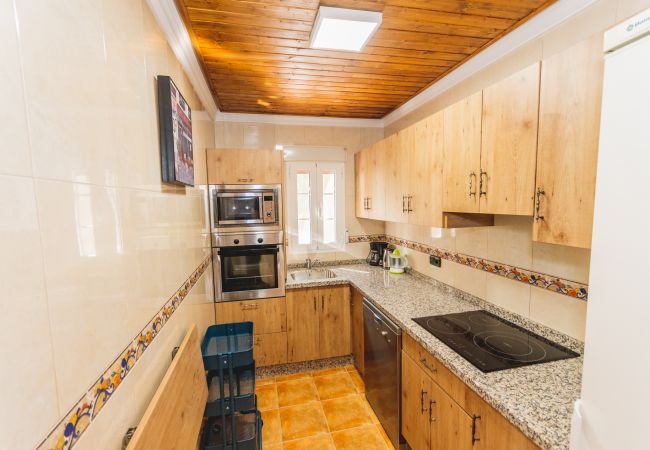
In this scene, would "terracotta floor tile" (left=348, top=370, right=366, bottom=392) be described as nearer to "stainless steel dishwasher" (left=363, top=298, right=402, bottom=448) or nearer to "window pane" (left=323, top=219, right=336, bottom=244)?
"stainless steel dishwasher" (left=363, top=298, right=402, bottom=448)

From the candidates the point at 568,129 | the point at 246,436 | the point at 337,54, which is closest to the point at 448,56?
the point at 337,54

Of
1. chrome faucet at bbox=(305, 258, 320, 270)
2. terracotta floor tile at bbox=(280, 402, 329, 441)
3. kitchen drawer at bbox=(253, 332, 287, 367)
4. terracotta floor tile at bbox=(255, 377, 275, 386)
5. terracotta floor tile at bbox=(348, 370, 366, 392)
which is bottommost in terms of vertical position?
terracotta floor tile at bbox=(255, 377, 275, 386)

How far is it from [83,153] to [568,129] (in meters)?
1.53

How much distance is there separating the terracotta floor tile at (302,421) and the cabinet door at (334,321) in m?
0.54

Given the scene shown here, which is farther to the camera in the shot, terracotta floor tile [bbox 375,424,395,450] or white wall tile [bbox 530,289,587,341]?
terracotta floor tile [bbox 375,424,395,450]

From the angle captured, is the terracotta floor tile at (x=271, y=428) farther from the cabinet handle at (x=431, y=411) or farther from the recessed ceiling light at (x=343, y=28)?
the recessed ceiling light at (x=343, y=28)

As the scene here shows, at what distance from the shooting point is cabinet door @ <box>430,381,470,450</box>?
4.21 feet

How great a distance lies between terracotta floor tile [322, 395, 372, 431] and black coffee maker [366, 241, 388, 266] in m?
1.33

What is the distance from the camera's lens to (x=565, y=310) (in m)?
1.46

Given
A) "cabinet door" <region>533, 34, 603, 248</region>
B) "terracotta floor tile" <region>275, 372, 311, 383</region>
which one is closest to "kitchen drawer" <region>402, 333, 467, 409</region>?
"cabinet door" <region>533, 34, 603, 248</region>

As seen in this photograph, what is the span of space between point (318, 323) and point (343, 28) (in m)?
2.34

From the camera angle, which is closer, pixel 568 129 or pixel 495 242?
pixel 568 129

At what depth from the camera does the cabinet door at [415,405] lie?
62.1 inches

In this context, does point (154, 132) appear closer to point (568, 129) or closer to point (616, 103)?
point (616, 103)
